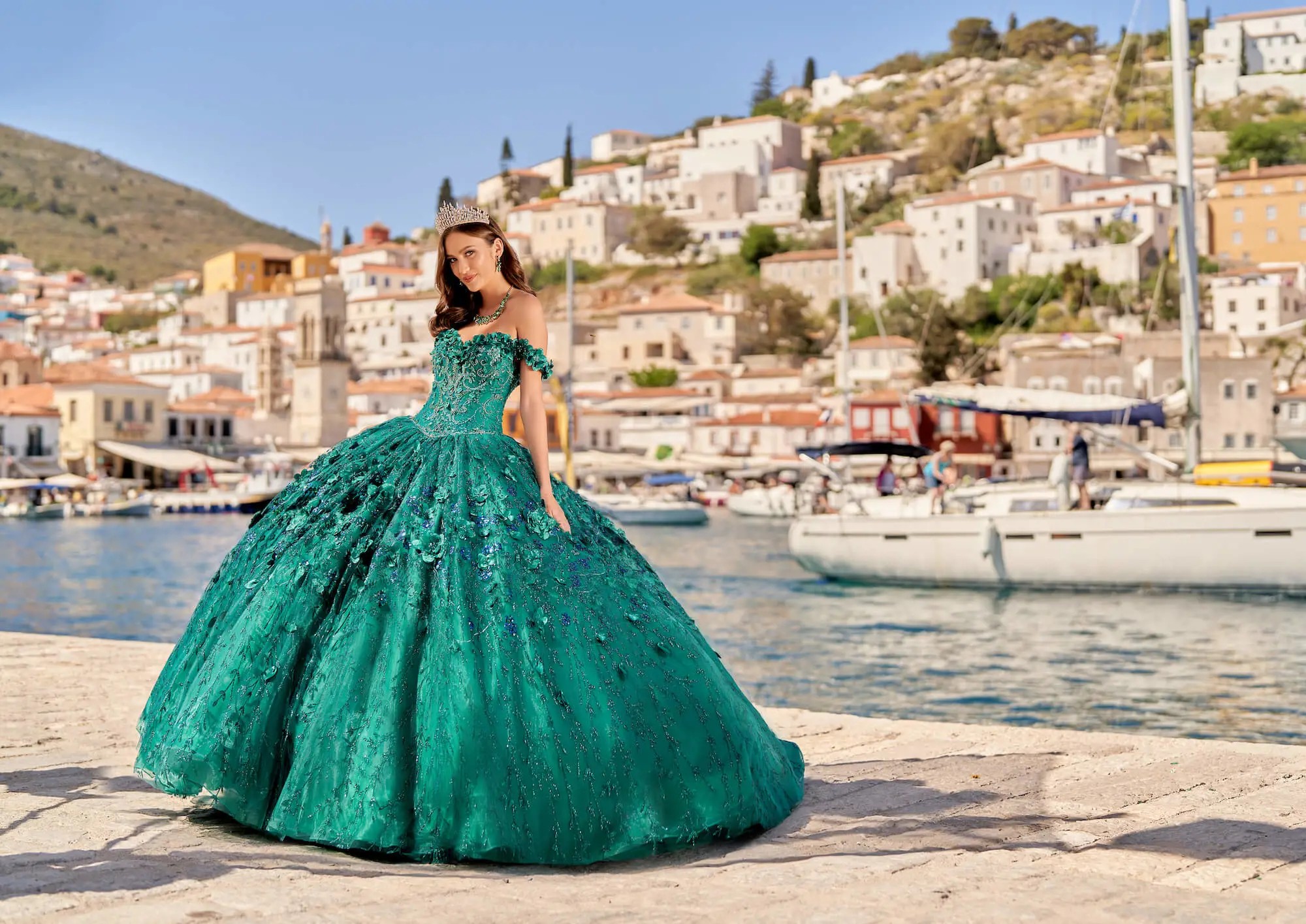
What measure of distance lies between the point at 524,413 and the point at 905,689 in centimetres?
830

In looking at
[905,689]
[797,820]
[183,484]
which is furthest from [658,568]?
[183,484]

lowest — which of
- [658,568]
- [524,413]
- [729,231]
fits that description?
[658,568]

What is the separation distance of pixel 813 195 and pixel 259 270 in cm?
5207

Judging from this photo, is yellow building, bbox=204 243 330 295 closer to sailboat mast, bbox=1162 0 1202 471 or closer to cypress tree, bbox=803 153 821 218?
cypress tree, bbox=803 153 821 218

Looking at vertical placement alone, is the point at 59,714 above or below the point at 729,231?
below

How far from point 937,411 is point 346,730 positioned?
58.0m

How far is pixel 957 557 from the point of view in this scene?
70.3 feet

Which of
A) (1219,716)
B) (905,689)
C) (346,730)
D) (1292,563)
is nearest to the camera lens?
(346,730)

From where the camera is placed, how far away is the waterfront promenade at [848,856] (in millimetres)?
3557

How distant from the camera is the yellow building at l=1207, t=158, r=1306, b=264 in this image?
96.6m

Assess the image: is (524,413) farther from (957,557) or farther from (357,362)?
(357,362)

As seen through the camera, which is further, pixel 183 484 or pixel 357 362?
pixel 357 362

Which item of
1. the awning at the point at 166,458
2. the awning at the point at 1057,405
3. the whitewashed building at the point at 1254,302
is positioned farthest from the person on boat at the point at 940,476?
the whitewashed building at the point at 1254,302

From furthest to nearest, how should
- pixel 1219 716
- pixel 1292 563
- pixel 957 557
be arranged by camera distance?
pixel 957 557 < pixel 1292 563 < pixel 1219 716
